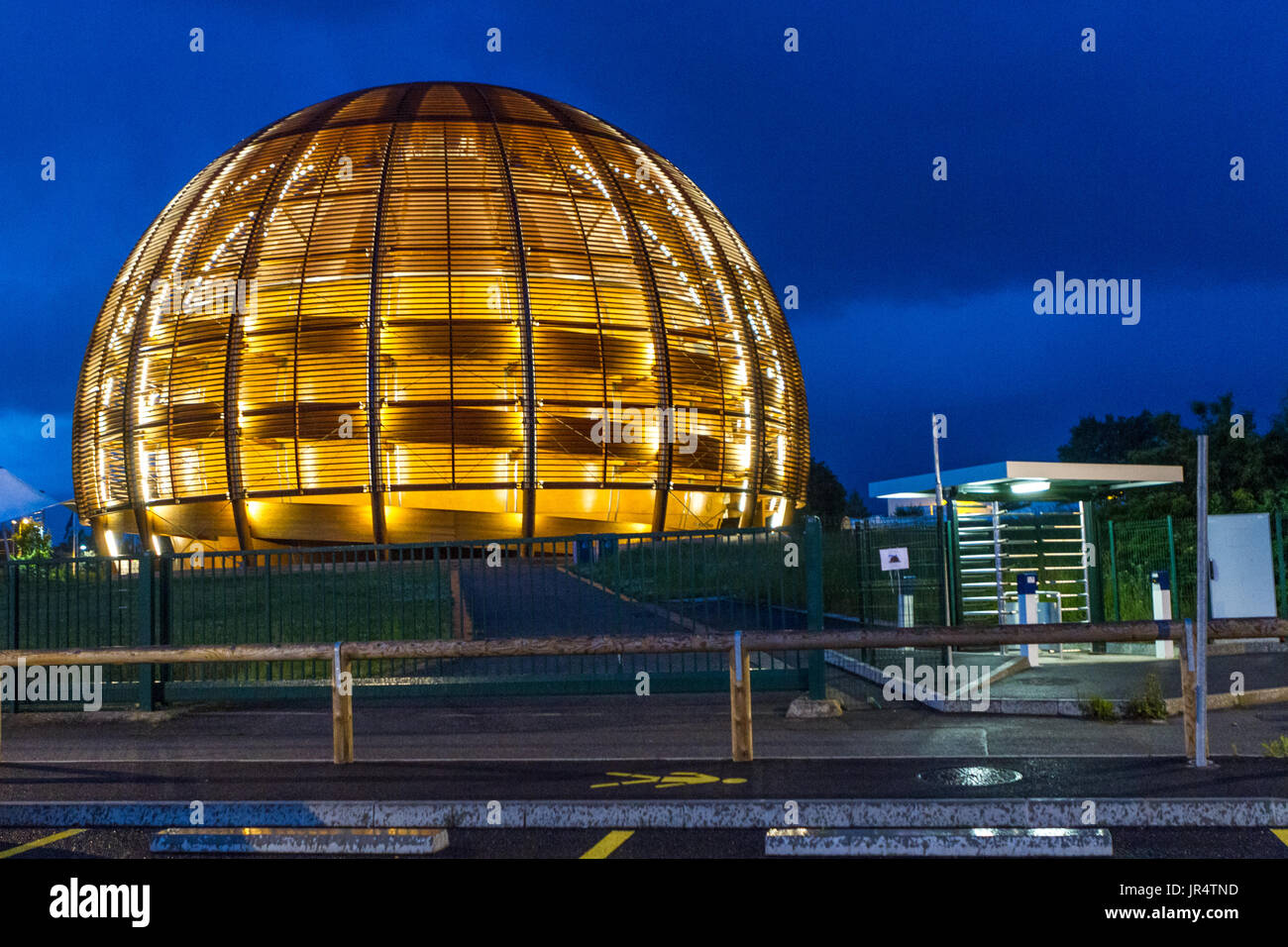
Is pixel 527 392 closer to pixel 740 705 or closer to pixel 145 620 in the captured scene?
pixel 145 620

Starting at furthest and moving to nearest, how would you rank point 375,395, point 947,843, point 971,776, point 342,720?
point 375,395 < point 342,720 < point 971,776 < point 947,843

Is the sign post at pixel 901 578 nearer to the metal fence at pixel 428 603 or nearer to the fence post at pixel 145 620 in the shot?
the metal fence at pixel 428 603

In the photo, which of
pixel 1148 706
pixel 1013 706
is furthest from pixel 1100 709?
pixel 1013 706

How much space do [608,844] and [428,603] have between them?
9029 millimetres

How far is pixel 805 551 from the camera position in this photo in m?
14.6

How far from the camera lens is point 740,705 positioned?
10398mm

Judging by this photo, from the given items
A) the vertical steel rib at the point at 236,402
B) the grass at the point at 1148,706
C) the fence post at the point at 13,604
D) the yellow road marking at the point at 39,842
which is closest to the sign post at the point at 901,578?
the grass at the point at 1148,706

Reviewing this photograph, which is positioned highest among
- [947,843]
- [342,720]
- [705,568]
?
[705,568]

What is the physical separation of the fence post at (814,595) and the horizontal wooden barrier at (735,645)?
3219mm

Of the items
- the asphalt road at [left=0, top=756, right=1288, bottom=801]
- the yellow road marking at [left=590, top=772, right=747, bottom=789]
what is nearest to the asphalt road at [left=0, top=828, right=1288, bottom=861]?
the asphalt road at [left=0, top=756, right=1288, bottom=801]

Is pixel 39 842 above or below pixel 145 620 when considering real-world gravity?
below

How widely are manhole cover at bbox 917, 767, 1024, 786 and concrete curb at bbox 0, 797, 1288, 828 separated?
46.0 inches

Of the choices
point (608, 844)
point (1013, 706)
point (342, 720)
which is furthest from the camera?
point (1013, 706)
